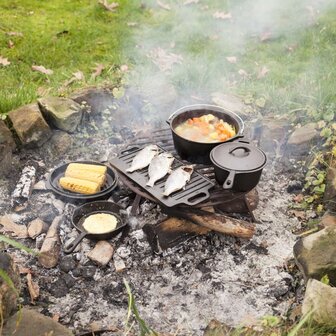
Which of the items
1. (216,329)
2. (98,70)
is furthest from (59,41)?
(216,329)

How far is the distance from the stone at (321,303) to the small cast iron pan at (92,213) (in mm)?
1623

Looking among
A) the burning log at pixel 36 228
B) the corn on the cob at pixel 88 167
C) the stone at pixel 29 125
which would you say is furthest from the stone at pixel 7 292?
the stone at pixel 29 125

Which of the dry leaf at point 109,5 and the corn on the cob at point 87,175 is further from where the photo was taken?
the dry leaf at point 109,5

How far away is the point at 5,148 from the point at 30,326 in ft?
7.60

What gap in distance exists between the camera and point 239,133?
164 inches

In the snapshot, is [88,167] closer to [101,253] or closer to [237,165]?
[101,253]

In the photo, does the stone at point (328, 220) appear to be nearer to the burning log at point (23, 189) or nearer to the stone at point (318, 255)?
the stone at point (318, 255)

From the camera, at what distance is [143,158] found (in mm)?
4109

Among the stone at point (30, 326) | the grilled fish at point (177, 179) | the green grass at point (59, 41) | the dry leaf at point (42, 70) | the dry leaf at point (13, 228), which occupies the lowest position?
the green grass at point (59, 41)

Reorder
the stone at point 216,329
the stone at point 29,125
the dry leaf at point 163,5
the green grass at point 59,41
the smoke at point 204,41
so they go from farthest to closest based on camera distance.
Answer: the dry leaf at point 163,5 < the green grass at point 59,41 < the smoke at point 204,41 < the stone at point 29,125 < the stone at point 216,329

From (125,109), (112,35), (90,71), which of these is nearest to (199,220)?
(125,109)

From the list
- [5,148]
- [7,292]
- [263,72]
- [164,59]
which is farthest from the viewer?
[164,59]

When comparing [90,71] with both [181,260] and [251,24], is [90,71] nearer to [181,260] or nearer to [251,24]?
[251,24]

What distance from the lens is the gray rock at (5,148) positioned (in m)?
4.58
